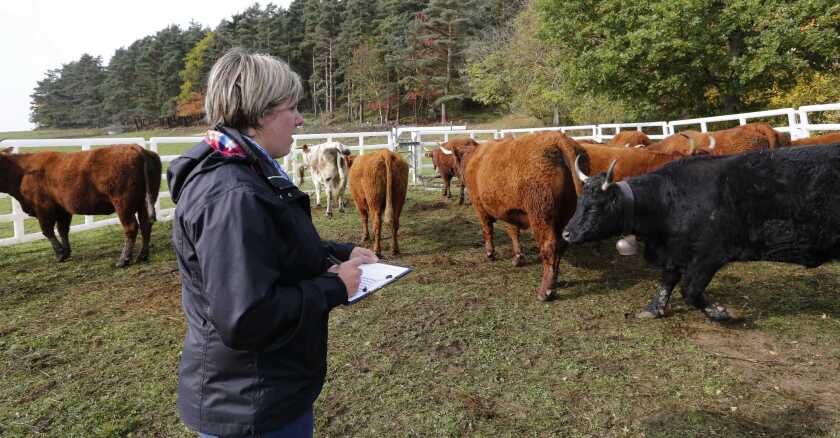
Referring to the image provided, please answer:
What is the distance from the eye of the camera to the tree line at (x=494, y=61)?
15859 mm

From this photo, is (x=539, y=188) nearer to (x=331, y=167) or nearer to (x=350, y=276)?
(x=350, y=276)

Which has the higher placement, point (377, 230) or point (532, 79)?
point (532, 79)

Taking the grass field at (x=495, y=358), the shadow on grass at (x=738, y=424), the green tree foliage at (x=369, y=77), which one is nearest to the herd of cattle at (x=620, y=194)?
the grass field at (x=495, y=358)

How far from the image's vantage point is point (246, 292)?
117 centimetres

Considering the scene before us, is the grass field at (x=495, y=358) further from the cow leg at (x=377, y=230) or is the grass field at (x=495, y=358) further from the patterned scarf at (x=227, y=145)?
the patterned scarf at (x=227, y=145)

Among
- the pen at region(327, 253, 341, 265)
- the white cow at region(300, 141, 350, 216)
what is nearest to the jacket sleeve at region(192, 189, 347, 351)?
the pen at region(327, 253, 341, 265)

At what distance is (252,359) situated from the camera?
1.33m

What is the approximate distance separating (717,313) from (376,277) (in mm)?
3820

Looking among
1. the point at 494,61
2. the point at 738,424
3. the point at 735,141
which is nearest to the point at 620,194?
the point at 738,424

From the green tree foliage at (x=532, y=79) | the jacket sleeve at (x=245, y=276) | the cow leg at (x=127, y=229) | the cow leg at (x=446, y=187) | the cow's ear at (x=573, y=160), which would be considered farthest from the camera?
the green tree foliage at (x=532, y=79)

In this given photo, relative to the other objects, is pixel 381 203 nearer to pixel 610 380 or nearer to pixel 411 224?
pixel 411 224

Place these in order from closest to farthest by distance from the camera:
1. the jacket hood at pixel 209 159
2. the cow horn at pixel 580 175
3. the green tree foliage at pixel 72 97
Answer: the jacket hood at pixel 209 159, the cow horn at pixel 580 175, the green tree foliage at pixel 72 97

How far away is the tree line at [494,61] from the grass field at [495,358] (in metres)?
14.2

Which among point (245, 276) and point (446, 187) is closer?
point (245, 276)
